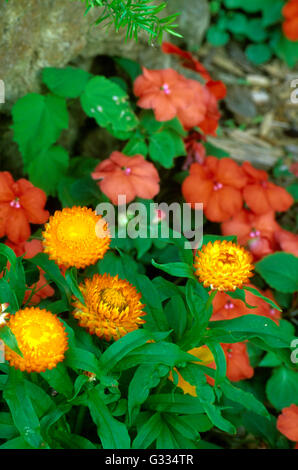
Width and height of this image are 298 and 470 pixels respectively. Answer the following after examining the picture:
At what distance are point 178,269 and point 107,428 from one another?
34 centimetres

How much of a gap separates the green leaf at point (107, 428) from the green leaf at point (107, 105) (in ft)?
3.18

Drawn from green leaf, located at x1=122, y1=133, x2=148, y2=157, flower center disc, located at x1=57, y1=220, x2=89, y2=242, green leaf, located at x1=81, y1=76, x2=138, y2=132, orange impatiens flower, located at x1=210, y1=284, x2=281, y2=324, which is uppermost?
flower center disc, located at x1=57, y1=220, x2=89, y2=242

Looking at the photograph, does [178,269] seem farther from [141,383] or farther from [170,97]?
[170,97]

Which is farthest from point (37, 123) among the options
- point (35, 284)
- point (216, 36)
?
point (216, 36)

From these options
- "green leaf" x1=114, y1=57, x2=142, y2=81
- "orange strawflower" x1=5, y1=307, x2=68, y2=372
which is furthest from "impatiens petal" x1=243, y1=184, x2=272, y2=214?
"orange strawflower" x1=5, y1=307, x2=68, y2=372

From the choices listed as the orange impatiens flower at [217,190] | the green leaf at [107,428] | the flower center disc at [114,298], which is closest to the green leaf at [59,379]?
the green leaf at [107,428]

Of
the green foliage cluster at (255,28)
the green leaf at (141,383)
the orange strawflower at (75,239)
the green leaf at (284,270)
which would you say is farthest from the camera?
the green foliage cluster at (255,28)

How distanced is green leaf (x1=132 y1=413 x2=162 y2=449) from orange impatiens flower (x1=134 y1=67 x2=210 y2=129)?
975mm

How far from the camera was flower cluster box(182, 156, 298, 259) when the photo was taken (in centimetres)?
183

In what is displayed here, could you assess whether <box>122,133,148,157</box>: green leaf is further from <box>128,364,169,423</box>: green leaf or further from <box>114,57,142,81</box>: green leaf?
<box>128,364,169,423</box>: green leaf

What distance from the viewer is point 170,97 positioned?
1807 millimetres

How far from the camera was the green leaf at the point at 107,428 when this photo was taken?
1.06 meters

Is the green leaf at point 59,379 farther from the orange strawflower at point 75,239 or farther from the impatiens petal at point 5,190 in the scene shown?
the impatiens petal at point 5,190

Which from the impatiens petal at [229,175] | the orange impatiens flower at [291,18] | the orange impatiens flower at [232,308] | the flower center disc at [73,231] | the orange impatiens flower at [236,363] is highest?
the orange impatiens flower at [291,18]
